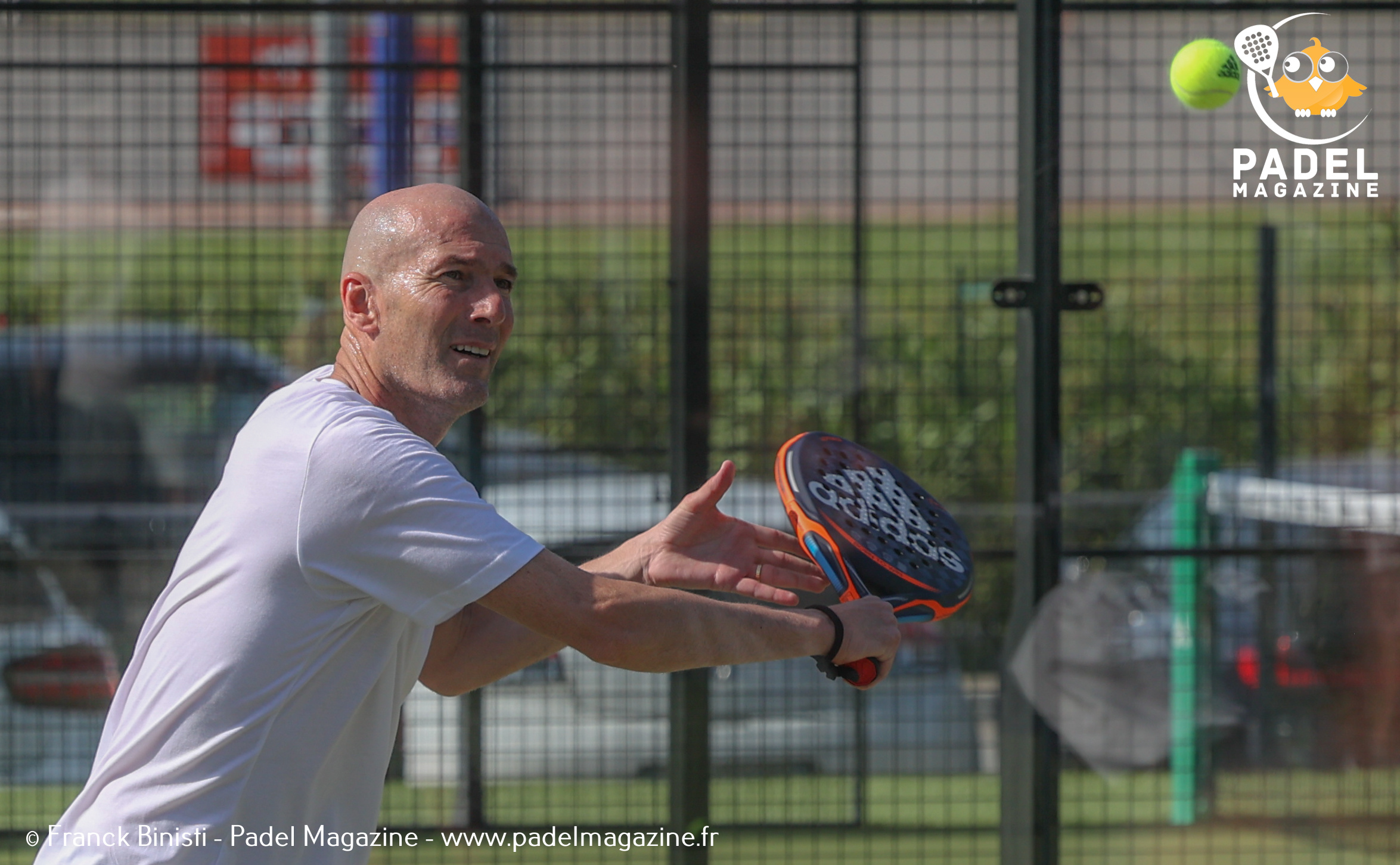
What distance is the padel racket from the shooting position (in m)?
2.25

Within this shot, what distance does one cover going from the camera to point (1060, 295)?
3633 millimetres

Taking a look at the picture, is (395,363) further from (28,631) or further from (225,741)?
(28,631)

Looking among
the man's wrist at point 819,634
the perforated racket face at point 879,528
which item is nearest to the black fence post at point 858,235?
the perforated racket face at point 879,528

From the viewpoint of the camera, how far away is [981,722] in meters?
3.87

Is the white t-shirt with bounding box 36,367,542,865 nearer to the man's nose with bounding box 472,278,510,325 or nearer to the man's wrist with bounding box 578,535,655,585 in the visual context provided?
the man's nose with bounding box 472,278,510,325

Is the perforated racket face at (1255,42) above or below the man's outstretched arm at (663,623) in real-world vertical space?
above

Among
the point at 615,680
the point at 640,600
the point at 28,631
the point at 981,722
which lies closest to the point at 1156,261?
the point at 981,722

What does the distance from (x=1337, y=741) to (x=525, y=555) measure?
120 inches

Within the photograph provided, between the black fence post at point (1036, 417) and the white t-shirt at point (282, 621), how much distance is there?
2.13m

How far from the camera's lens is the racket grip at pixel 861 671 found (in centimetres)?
208

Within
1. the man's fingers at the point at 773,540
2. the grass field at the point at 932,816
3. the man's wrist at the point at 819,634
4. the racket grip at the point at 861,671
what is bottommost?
the grass field at the point at 932,816

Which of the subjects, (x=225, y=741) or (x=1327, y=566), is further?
(x=1327, y=566)

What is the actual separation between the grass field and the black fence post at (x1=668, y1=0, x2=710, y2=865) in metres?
0.17

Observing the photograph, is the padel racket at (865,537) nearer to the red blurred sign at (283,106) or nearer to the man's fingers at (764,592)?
the man's fingers at (764,592)
